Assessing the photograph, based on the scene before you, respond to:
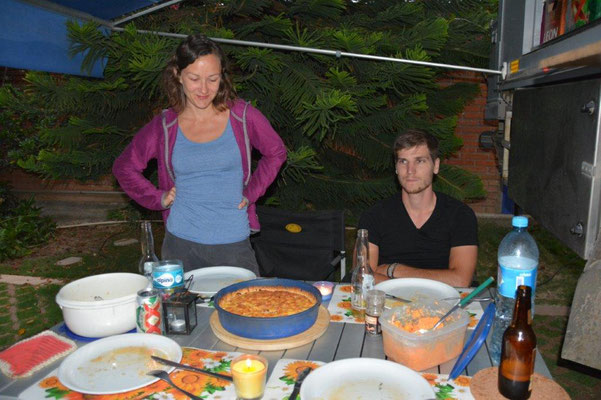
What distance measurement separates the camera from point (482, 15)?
11.1ft

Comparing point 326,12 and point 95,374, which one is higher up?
point 326,12

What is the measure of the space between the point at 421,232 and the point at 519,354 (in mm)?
1405

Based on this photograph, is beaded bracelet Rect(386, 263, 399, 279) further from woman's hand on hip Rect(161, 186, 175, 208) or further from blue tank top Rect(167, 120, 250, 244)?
woman's hand on hip Rect(161, 186, 175, 208)

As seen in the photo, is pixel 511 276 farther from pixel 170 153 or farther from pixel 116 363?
pixel 170 153

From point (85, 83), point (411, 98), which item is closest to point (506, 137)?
point (411, 98)

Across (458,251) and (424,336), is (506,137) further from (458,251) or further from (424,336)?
(424,336)

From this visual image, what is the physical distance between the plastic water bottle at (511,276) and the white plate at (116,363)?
3.31 ft

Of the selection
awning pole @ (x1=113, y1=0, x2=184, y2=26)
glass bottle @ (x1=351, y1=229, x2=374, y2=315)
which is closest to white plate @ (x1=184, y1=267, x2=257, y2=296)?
glass bottle @ (x1=351, y1=229, x2=374, y2=315)

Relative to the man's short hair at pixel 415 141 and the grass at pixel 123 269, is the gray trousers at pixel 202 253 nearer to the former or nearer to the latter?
the man's short hair at pixel 415 141

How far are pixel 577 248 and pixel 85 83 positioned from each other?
302 cm

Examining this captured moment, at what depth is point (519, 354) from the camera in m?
1.25

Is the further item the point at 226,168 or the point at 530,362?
the point at 226,168

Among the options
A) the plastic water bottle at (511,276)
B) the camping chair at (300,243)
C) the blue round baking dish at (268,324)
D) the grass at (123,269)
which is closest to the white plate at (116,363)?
the blue round baking dish at (268,324)

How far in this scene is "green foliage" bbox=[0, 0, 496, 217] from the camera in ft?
9.78
